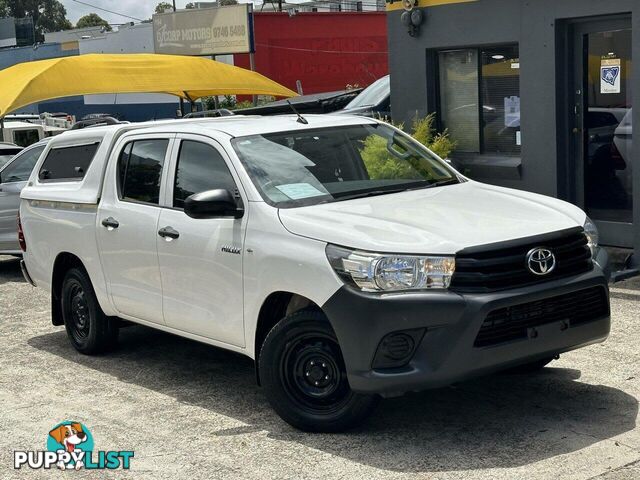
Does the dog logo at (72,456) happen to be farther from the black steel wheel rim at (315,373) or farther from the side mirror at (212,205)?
the side mirror at (212,205)

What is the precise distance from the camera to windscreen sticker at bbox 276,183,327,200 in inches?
255

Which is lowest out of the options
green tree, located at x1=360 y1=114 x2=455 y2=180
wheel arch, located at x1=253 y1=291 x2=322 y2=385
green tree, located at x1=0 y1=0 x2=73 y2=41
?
wheel arch, located at x1=253 y1=291 x2=322 y2=385

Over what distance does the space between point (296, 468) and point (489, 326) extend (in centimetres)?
127

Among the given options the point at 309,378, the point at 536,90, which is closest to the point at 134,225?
the point at 309,378

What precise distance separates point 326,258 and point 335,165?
1293mm

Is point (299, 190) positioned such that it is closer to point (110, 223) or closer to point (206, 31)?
point (110, 223)

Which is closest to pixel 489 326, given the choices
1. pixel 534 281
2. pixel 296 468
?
pixel 534 281

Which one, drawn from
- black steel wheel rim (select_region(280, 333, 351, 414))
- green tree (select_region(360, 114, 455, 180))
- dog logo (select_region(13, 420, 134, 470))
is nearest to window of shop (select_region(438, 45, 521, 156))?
green tree (select_region(360, 114, 455, 180))

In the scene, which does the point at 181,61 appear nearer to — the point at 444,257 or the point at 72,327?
the point at 72,327

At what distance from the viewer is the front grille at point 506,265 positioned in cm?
556

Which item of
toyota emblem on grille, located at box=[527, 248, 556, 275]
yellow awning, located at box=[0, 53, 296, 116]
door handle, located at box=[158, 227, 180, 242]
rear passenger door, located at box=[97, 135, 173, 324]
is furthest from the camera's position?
yellow awning, located at box=[0, 53, 296, 116]

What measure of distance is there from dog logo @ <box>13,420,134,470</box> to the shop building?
6.41 m

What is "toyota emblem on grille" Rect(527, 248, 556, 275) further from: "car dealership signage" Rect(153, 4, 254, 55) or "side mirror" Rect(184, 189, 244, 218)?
"car dealership signage" Rect(153, 4, 254, 55)

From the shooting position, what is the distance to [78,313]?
855cm
